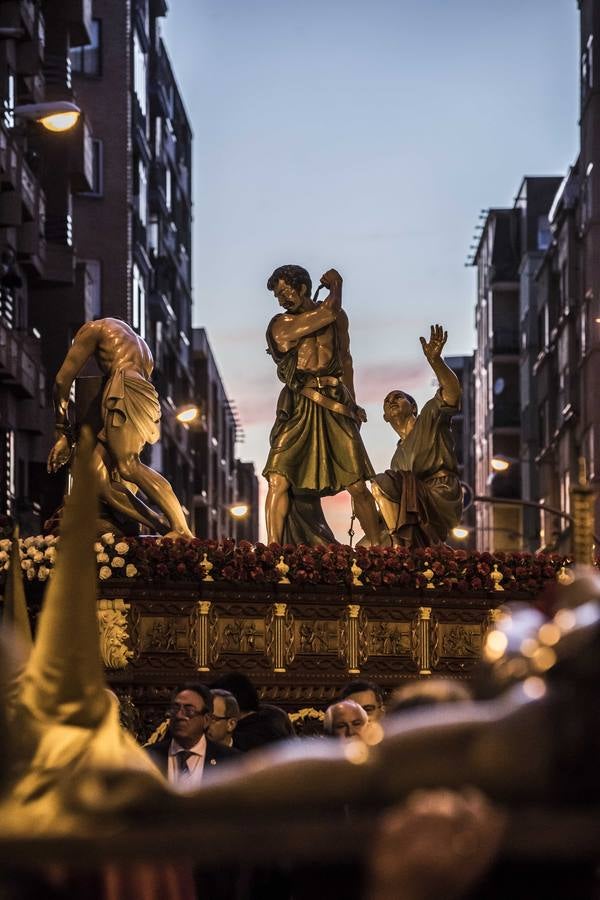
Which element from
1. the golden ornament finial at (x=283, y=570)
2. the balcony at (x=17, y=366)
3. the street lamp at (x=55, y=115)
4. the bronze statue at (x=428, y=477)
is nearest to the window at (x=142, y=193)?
the balcony at (x=17, y=366)

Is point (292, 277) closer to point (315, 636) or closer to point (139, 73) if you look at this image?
point (315, 636)

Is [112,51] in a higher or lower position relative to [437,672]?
higher

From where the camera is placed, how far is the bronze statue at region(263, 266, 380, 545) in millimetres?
17953

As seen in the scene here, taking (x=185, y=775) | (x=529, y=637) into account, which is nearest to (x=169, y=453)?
(x=185, y=775)

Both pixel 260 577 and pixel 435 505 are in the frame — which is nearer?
pixel 260 577

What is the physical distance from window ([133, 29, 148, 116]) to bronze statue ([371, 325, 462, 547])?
38.7 m

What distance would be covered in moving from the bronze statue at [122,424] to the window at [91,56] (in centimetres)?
3586

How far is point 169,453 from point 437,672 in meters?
52.4

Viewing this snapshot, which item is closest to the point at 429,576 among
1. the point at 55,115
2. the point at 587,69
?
the point at 55,115

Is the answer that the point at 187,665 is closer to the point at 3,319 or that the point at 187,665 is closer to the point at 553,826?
the point at 553,826

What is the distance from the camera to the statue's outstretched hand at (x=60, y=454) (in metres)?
17.2

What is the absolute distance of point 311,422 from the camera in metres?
18.2

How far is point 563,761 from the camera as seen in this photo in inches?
74.7

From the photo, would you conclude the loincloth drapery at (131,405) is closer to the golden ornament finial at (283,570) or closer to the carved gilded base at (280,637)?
the golden ornament finial at (283,570)
